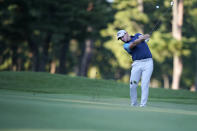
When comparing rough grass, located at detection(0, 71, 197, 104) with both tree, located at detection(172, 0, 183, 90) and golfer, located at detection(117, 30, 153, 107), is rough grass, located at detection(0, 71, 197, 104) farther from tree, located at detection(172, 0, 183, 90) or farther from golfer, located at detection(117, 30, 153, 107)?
tree, located at detection(172, 0, 183, 90)

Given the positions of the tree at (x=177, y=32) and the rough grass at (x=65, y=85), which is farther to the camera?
the tree at (x=177, y=32)

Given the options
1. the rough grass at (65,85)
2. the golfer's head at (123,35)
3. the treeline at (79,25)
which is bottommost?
the rough grass at (65,85)

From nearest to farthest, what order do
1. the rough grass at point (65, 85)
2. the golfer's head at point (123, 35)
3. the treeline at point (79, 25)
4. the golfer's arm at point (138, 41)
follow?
1. the golfer's arm at point (138, 41)
2. the golfer's head at point (123, 35)
3. the rough grass at point (65, 85)
4. the treeline at point (79, 25)

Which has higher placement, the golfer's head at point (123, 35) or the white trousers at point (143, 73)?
the golfer's head at point (123, 35)

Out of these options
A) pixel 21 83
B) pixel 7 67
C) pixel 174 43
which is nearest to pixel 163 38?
pixel 174 43

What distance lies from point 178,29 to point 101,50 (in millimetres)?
18589

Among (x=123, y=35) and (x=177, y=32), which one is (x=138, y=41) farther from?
(x=177, y=32)

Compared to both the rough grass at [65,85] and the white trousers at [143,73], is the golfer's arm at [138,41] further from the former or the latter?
the rough grass at [65,85]

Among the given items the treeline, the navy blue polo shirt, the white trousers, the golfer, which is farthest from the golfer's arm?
the treeline

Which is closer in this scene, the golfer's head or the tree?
the golfer's head

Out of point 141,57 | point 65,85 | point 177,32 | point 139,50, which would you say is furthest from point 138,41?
point 177,32

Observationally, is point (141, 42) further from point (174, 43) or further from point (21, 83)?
point (174, 43)

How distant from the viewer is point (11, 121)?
5934 mm

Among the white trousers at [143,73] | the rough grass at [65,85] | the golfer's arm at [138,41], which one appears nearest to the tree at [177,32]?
the rough grass at [65,85]
